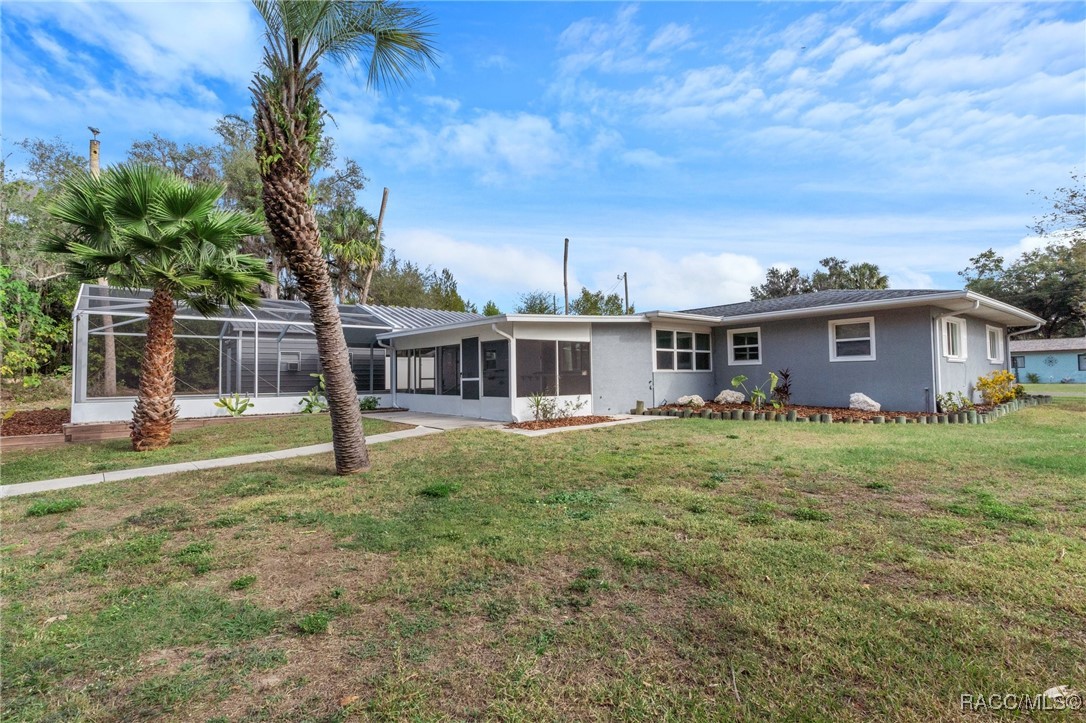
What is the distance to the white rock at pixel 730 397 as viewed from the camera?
13.7m

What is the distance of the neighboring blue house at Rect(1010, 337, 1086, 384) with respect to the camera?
31.1m

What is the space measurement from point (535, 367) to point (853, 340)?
793 centimetres

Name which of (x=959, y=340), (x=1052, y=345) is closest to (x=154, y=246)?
(x=959, y=340)

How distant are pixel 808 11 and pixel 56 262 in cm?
2434

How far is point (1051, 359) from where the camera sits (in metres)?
32.4

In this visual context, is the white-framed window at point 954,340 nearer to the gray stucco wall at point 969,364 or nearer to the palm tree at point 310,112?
→ the gray stucco wall at point 969,364

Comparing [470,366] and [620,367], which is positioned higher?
[470,366]

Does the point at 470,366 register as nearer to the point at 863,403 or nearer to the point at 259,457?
the point at 259,457

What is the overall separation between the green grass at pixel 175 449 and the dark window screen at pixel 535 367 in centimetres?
299

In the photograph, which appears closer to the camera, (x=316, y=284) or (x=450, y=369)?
(x=316, y=284)

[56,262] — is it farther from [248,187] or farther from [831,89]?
[831,89]

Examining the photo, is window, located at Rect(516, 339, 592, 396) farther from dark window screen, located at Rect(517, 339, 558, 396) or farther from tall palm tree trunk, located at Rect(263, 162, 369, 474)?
tall palm tree trunk, located at Rect(263, 162, 369, 474)

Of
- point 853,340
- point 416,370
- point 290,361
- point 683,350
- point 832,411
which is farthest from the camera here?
point 290,361

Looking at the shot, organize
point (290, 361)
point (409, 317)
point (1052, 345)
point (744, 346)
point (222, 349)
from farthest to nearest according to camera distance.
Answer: point (1052, 345)
point (409, 317)
point (290, 361)
point (222, 349)
point (744, 346)
